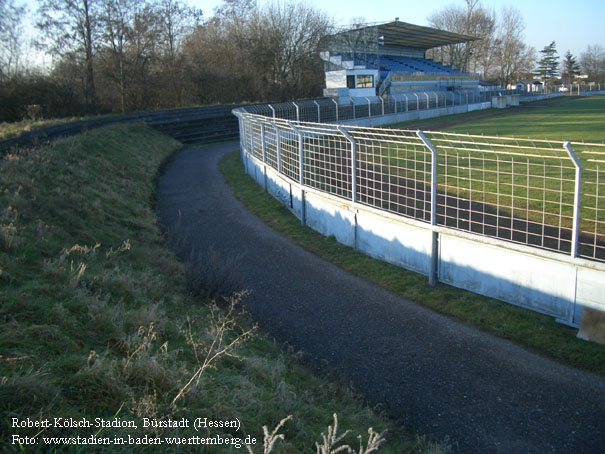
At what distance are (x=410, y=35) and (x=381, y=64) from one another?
5.93 m

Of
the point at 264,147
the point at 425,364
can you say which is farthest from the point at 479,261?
the point at 264,147

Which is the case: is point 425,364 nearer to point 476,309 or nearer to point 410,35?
point 476,309

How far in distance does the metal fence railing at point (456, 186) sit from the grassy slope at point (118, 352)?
10.7ft

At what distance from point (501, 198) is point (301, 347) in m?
7.02

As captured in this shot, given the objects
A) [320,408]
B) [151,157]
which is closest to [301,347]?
[320,408]

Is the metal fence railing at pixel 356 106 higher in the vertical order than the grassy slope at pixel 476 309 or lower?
higher

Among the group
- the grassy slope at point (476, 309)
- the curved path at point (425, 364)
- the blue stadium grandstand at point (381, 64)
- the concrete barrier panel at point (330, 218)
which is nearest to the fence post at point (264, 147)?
the concrete barrier panel at point (330, 218)

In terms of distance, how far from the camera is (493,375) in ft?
15.8

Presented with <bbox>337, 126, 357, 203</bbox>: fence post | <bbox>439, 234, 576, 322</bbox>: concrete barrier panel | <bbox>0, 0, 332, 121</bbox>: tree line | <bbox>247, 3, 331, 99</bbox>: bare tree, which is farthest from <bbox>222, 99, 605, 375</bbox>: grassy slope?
<bbox>247, 3, 331, 99</bbox>: bare tree

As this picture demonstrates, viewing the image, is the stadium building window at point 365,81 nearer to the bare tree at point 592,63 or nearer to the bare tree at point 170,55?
the bare tree at point 170,55

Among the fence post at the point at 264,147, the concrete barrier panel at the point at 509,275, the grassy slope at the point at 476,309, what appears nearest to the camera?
the grassy slope at the point at 476,309

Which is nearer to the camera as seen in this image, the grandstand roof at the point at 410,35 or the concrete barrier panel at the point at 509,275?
the concrete barrier panel at the point at 509,275

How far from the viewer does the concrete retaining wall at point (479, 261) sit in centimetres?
538

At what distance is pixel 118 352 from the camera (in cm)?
419
